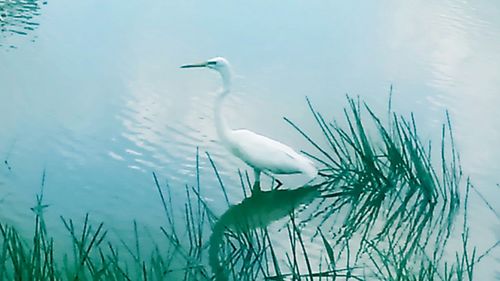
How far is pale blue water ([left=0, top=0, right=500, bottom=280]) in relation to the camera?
2.68 metres

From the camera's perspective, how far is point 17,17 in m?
4.81

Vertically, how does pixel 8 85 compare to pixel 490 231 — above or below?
above

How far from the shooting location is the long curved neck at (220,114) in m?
2.80

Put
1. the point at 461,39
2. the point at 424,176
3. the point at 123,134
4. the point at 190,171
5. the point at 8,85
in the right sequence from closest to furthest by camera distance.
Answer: the point at 424,176 < the point at 190,171 < the point at 123,134 < the point at 8,85 < the point at 461,39

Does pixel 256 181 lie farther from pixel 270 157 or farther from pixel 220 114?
pixel 220 114

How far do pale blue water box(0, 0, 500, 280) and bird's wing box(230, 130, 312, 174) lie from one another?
0.13 m

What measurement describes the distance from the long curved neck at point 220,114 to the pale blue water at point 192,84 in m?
0.15

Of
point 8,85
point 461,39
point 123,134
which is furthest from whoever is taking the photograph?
point 461,39

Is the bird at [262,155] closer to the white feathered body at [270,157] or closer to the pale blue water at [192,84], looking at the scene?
the white feathered body at [270,157]

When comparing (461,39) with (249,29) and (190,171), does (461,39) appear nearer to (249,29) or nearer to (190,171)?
(249,29)

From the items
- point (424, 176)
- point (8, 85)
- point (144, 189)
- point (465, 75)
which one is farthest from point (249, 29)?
point (424, 176)

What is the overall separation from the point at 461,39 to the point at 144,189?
3508 mm

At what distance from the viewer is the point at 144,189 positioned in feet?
8.63

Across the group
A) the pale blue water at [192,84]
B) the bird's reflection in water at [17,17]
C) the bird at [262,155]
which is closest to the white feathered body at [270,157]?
the bird at [262,155]
